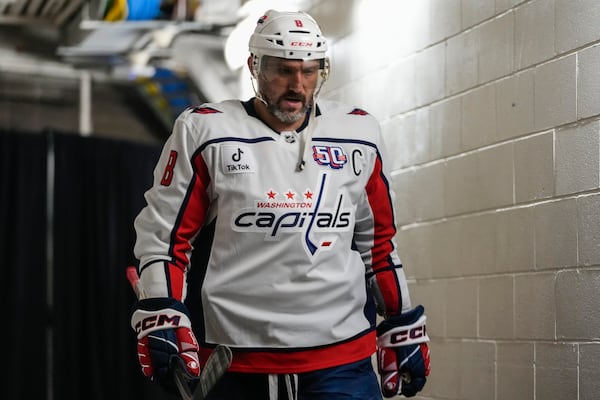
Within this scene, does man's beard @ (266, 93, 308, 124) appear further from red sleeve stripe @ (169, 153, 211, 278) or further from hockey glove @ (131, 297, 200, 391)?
hockey glove @ (131, 297, 200, 391)

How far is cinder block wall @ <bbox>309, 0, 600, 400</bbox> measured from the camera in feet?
9.46

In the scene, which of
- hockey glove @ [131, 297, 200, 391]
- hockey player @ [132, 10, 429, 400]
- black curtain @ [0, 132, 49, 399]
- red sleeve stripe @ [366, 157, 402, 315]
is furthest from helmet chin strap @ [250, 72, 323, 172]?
black curtain @ [0, 132, 49, 399]

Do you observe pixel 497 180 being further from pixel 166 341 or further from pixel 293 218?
pixel 166 341

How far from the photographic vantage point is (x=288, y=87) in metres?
2.62

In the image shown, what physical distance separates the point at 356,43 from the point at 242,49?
2.63ft

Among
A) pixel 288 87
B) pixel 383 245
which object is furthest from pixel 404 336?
pixel 288 87

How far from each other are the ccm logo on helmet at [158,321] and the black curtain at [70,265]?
4.38m

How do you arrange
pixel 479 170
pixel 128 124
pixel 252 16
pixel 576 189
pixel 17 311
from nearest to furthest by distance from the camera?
pixel 576 189, pixel 479 170, pixel 252 16, pixel 17 311, pixel 128 124

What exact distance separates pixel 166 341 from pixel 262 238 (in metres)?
0.34

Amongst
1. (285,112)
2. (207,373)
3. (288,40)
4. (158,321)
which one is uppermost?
(288,40)

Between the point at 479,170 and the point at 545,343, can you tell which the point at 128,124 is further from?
the point at 545,343

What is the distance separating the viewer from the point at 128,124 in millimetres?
7578

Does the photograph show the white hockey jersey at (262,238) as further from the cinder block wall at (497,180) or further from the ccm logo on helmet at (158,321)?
the cinder block wall at (497,180)

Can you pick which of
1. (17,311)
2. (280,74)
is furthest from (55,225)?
(280,74)
